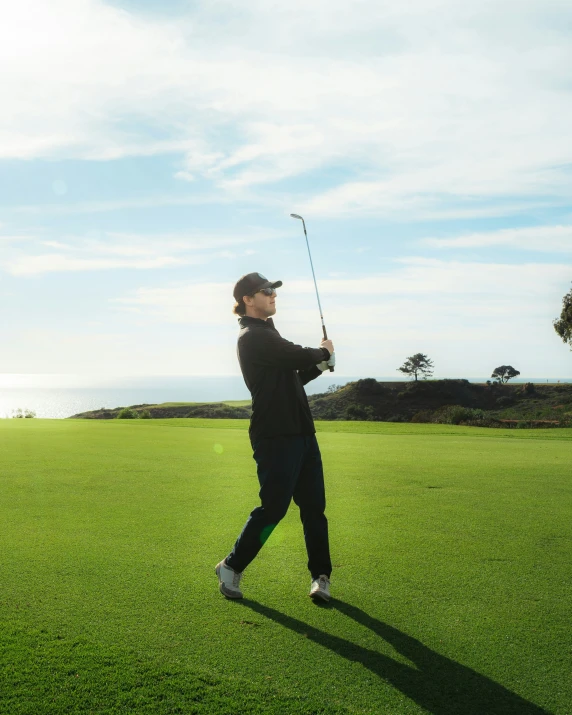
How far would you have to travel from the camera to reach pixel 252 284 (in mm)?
4809

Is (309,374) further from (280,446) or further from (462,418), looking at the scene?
(462,418)

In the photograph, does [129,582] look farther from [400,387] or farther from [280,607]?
[400,387]

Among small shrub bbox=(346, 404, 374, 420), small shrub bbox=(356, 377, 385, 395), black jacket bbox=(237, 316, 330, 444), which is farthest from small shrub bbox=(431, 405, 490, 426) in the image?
black jacket bbox=(237, 316, 330, 444)

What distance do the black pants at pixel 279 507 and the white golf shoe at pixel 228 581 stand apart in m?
0.06

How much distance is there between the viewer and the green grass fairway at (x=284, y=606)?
9.63ft

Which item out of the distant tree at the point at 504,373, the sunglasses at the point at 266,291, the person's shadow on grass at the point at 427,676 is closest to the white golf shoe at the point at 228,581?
the person's shadow on grass at the point at 427,676

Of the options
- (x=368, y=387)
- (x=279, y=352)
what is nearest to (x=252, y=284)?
(x=279, y=352)

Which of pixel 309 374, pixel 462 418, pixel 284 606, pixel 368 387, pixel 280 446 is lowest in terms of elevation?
pixel 462 418

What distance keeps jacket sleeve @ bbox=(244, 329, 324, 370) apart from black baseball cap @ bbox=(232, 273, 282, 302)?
380 millimetres

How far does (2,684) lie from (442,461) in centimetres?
877

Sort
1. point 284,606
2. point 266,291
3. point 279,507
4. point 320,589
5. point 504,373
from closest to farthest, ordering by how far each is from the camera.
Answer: point 284,606, point 320,589, point 279,507, point 266,291, point 504,373

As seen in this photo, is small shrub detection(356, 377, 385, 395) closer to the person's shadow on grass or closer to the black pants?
the black pants

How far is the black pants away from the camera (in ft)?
14.3

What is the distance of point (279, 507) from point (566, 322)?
3924 cm
